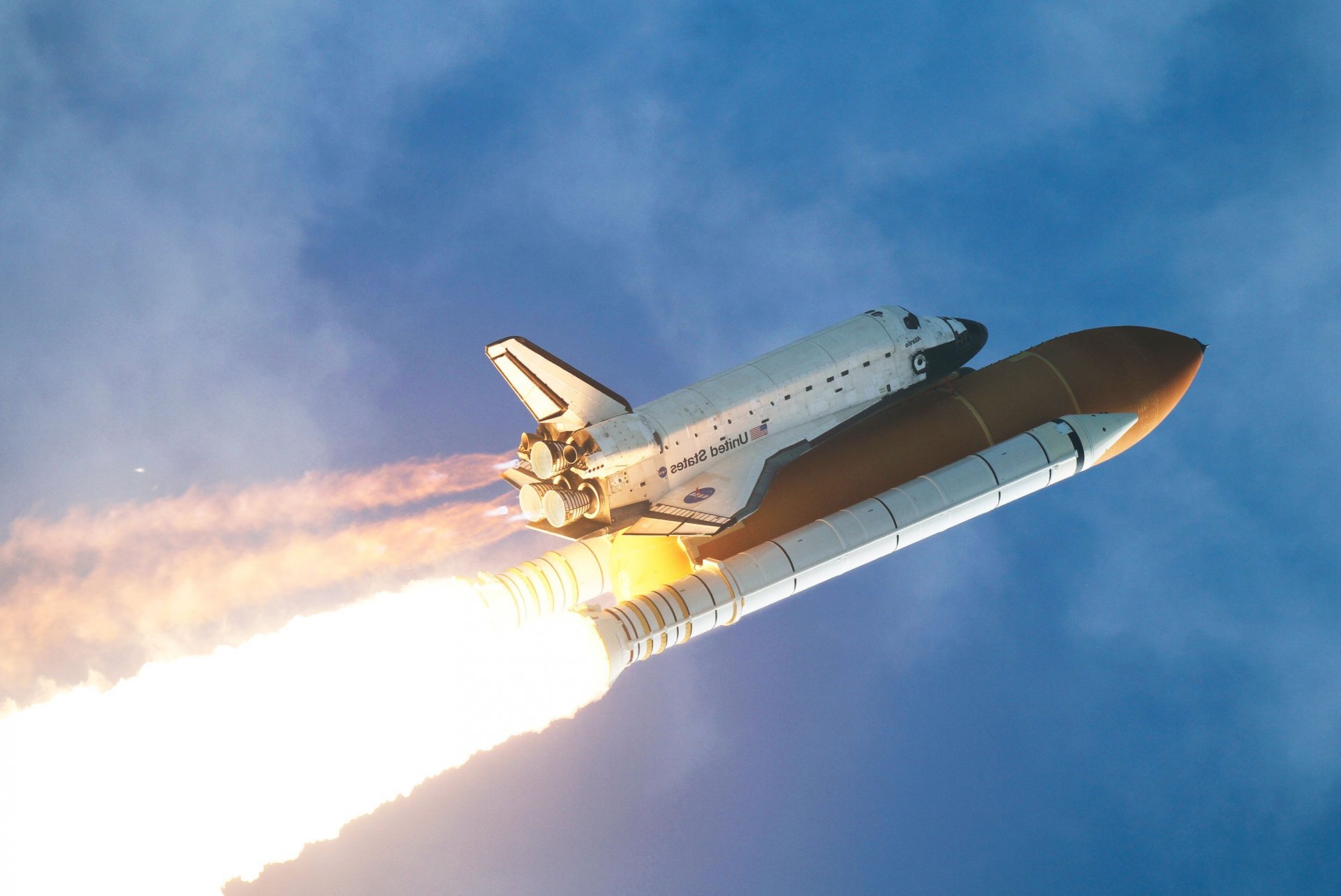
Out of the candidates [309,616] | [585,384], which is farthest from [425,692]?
[585,384]

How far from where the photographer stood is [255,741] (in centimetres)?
2295

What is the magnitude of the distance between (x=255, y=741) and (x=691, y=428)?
940 cm

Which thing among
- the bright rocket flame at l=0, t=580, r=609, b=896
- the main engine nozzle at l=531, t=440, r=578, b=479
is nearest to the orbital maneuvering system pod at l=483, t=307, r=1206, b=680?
the main engine nozzle at l=531, t=440, r=578, b=479

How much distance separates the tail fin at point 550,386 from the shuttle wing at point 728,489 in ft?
6.74

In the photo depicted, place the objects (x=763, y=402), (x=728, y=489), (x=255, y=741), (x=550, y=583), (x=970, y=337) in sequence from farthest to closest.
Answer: (x=970, y=337)
(x=550, y=583)
(x=763, y=402)
(x=728, y=489)
(x=255, y=741)

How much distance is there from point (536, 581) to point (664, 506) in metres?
3.15

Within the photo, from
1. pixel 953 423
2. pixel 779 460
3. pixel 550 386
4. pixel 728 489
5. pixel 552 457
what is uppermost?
pixel 550 386

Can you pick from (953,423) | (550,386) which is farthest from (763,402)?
(953,423)

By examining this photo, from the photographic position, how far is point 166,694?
76.9 ft

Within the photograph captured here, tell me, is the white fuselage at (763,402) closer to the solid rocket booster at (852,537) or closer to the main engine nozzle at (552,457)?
the main engine nozzle at (552,457)

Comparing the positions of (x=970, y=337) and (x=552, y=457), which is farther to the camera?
(x=970, y=337)

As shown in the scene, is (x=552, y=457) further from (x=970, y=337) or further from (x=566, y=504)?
(x=970, y=337)

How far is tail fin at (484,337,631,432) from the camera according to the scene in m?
24.2

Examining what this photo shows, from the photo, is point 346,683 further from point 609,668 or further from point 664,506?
point 664,506
